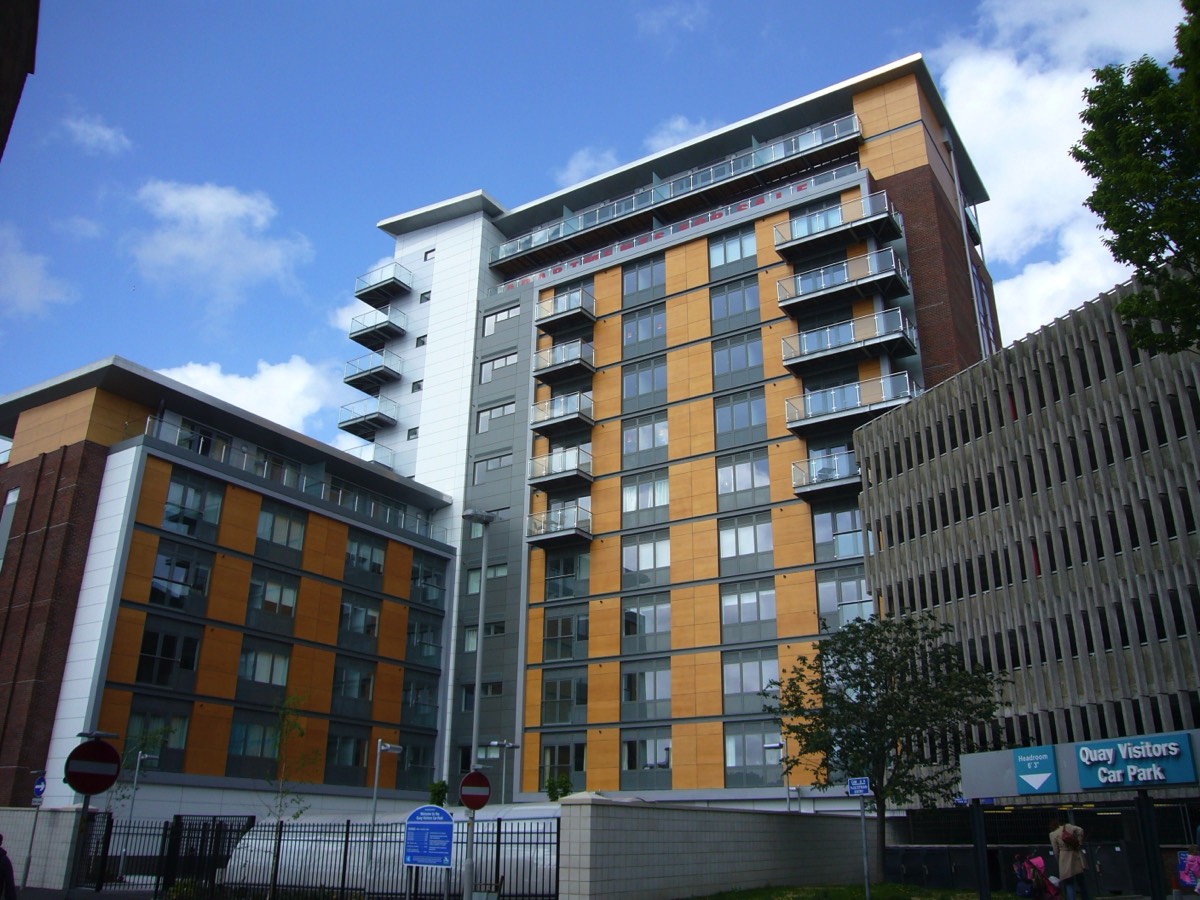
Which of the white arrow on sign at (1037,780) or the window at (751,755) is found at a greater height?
the window at (751,755)

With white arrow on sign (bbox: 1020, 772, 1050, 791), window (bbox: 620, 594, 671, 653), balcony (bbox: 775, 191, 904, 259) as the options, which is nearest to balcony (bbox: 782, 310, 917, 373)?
balcony (bbox: 775, 191, 904, 259)

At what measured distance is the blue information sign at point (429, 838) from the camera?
1589cm

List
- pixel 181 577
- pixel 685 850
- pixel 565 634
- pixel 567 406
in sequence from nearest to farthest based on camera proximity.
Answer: pixel 685 850, pixel 181 577, pixel 565 634, pixel 567 406

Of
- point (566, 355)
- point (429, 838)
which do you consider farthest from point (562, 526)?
point (429, 838)

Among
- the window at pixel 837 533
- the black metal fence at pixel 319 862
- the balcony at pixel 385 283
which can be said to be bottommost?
the black metal fence at pixel 319 862

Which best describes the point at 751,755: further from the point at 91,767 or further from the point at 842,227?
the point at 91,767

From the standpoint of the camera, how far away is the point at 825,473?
43.6 metres

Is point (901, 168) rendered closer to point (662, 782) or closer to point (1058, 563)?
point (1058, 563)

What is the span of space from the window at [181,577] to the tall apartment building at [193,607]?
0.07 m

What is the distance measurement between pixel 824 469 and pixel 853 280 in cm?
893

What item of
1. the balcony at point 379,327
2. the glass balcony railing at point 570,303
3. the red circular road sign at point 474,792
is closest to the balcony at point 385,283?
the balcony at point 379,327

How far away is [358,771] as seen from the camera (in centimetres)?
4662

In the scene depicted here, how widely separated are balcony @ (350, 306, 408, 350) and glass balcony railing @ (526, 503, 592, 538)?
59.5 feet

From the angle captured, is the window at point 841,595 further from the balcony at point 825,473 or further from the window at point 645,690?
the window at point 645,690
